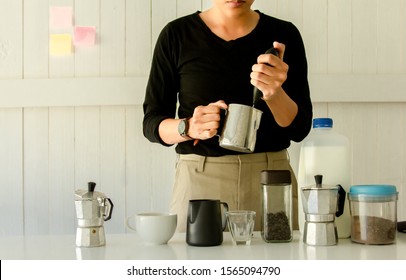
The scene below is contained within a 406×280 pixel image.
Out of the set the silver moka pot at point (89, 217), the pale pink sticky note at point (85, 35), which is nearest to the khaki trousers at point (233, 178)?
the silver moka pot at point (89, 217)

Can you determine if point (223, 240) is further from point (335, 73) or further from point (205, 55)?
point (335, 73)

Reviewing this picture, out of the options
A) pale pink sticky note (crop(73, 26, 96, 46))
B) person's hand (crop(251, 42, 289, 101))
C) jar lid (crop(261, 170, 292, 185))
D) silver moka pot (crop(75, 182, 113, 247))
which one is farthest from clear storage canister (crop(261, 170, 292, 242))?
pale pink sticky note (crop(73, 26, 96, 46))

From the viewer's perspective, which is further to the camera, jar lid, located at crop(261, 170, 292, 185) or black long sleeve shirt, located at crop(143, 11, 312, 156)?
black long sleeve shirt, located at crop(143, 11, 312, 156)

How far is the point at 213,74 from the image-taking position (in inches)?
58.5

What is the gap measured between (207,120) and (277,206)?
0.26 m

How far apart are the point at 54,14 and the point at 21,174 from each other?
71cm

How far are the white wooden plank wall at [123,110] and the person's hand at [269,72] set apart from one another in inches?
36.6

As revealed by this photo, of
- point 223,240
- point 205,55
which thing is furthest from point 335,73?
point 223,240

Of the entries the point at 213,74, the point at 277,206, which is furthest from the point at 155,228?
the point at 213,74

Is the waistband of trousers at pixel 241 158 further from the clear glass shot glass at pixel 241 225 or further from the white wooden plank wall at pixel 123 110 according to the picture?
the white wooden plank wall at pixel 123 110

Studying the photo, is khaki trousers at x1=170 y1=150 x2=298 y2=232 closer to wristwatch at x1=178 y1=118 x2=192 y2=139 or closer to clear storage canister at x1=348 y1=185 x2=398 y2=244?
wristwatch at x1=178 y1=118 x2=192 y2=139

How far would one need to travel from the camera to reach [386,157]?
6.84ft

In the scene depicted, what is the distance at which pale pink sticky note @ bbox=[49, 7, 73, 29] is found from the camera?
2047 millimetres

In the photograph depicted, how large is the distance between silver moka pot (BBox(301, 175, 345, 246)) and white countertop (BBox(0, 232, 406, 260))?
20mm
